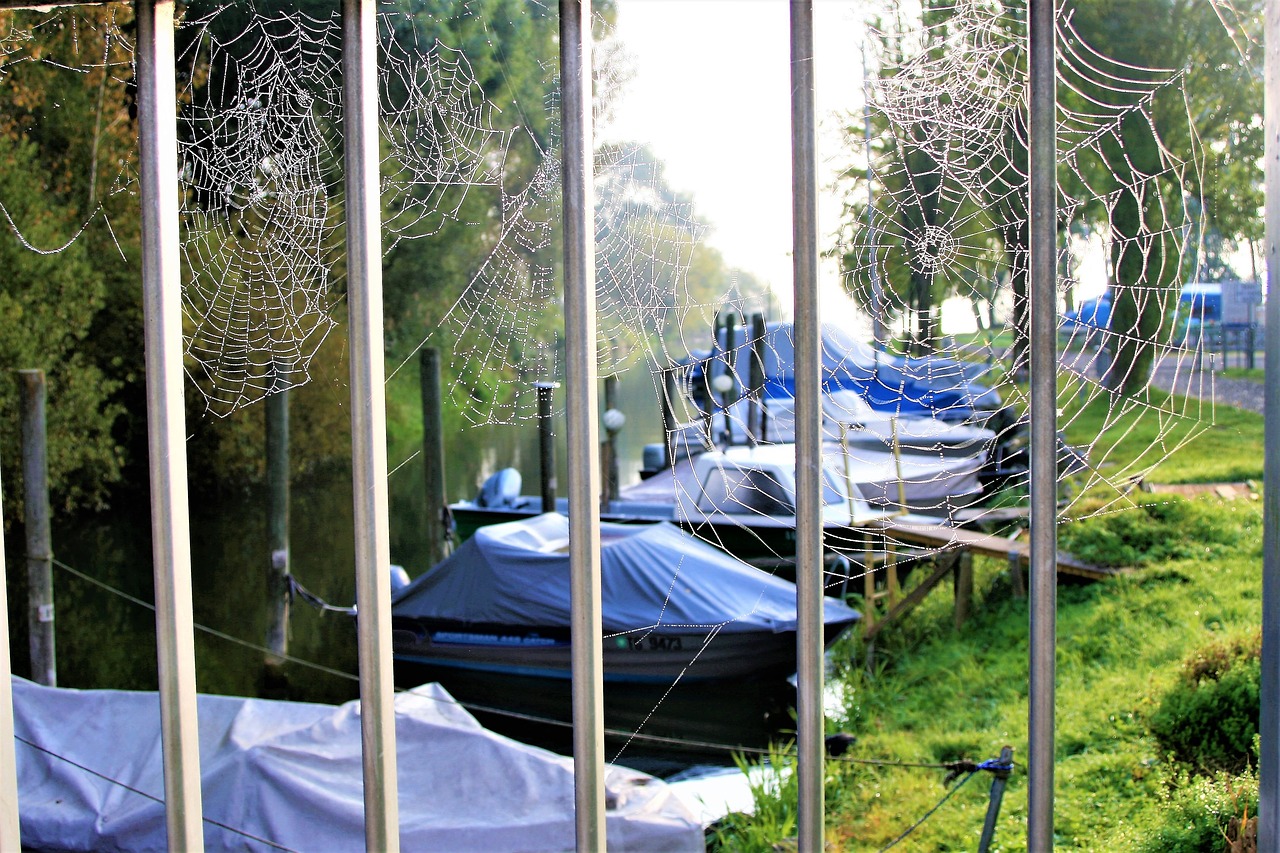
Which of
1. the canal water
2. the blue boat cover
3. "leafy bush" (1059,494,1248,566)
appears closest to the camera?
the blue boat cover

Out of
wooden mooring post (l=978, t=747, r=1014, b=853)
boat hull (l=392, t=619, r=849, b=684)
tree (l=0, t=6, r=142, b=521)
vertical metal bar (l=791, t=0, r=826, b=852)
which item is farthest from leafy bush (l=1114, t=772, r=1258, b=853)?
tree (l=0, t=6, r=142, b=521)

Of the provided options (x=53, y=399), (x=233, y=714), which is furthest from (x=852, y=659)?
(x=53, y=399)

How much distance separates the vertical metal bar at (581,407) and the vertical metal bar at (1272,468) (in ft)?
1.41

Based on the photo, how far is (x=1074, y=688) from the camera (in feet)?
16.4

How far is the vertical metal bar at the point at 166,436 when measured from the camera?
752 millimetres

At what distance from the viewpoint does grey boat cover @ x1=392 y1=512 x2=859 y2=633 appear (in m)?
6.05

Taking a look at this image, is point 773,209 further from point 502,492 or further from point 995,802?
point 502,492

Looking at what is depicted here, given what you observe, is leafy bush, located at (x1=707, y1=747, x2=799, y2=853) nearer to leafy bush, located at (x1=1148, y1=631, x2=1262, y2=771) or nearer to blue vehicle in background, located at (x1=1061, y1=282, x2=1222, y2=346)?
leafy bush, located at (x1=1148, y1=631, x2=1262, y2=771)

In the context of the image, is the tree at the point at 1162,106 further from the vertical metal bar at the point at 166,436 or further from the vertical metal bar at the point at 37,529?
the vertical metal bar at the point at 37,529

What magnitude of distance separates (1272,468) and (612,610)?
18.5 ft

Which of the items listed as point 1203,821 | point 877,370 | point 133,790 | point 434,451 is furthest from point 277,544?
point 877,370

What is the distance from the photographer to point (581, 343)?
2.38 feet

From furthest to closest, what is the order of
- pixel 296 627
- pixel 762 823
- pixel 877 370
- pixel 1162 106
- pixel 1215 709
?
pixel 296 627 → pixel 762 823 → pixel 1215 709 → pixel 1162 106 → pixel 877 370

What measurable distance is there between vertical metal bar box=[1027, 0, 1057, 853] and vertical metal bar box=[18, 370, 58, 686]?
6573 mm
